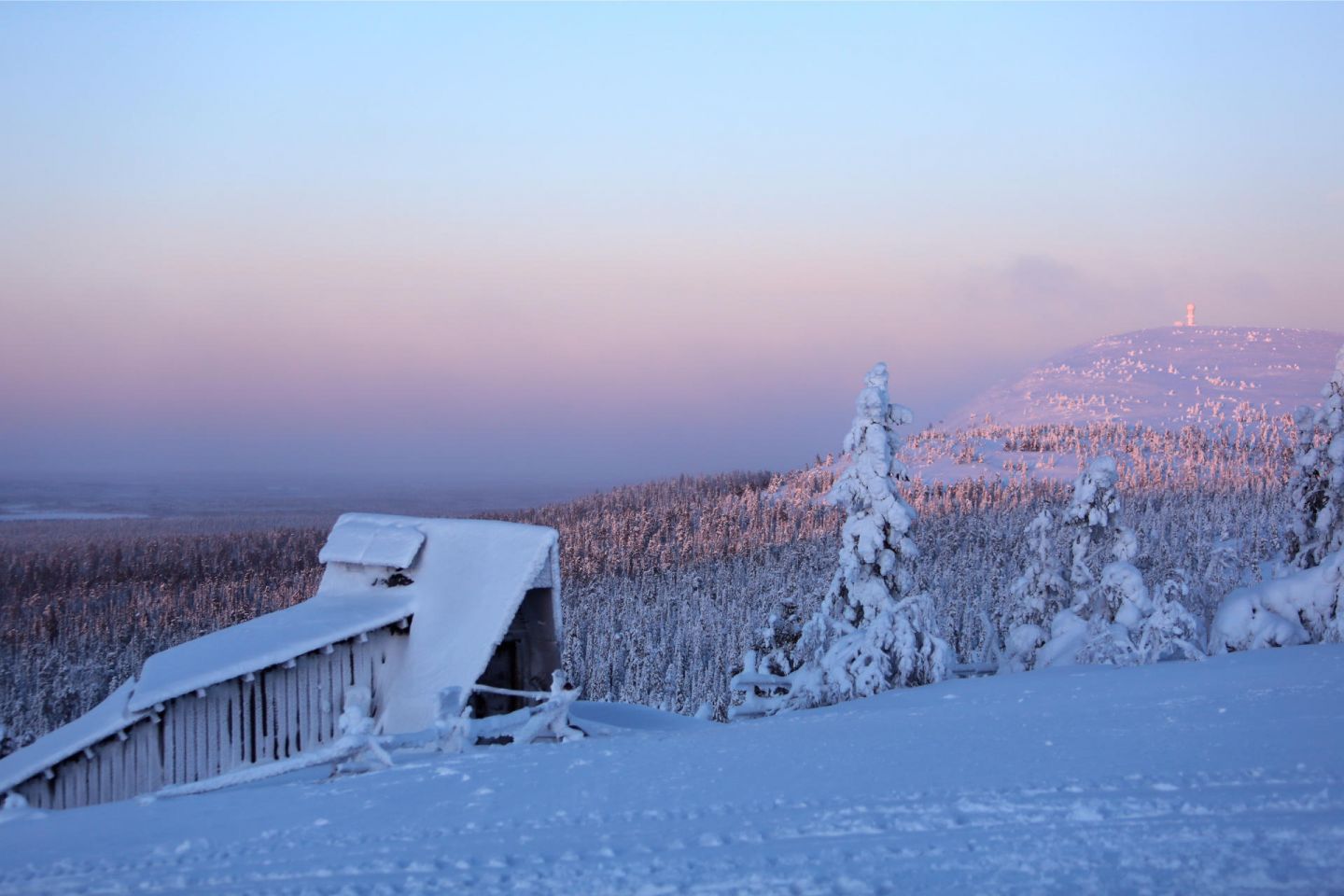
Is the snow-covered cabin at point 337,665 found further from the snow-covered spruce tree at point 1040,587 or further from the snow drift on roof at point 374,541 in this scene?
the snow-covered spruce tree at point 1040,587

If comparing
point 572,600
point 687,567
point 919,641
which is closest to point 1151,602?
point 919,641

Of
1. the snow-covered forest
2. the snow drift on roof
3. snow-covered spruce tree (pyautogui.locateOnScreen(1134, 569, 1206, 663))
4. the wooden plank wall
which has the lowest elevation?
the snow-covered forest

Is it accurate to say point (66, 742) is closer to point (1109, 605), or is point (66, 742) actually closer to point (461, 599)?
point (461, 599)

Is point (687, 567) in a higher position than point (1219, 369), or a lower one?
lower

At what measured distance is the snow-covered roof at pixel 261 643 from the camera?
11555mm

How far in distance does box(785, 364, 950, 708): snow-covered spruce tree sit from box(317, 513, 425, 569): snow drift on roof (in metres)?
8.19

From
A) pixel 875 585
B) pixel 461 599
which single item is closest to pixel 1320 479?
pixel 875 585

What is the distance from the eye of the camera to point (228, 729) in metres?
12.0

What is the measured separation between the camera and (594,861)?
18.7 ft

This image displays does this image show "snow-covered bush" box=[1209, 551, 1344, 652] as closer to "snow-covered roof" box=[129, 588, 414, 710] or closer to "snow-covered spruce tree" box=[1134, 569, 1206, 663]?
"snow-covered spruce tree" box=[1134, 569, 1206, 663]

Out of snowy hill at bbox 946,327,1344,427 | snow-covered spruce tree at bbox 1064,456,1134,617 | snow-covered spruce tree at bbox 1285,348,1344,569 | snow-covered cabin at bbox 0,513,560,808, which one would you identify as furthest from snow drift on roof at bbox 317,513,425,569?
snowy hill at bbox 946,327,1344,427

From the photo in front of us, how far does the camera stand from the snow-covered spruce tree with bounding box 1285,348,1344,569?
61.1 ft

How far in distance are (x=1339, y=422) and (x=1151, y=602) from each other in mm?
5035

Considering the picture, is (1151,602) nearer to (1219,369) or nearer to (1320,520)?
(1320,520)
